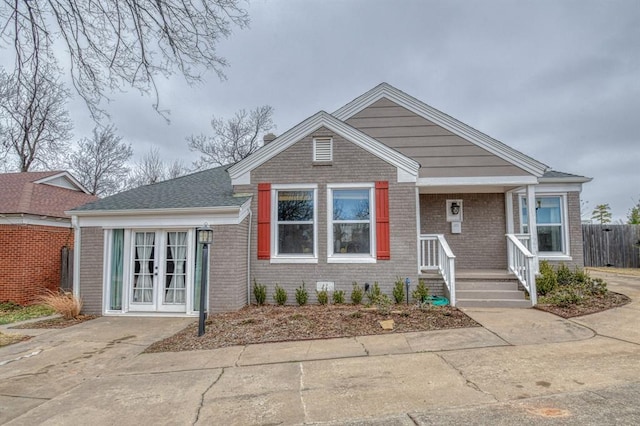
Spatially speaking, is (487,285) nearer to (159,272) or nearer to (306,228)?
(306,228)

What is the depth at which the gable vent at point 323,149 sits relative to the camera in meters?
8.93

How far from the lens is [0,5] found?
4.07m

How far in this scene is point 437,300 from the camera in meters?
8.29

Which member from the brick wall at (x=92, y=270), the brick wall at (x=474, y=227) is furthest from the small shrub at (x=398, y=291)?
the brick wall at (x=92, y=270)

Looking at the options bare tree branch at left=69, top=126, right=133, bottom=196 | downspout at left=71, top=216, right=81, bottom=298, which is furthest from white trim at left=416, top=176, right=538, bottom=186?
bare tree branch at left=69, top=126, right=133, bottom=196

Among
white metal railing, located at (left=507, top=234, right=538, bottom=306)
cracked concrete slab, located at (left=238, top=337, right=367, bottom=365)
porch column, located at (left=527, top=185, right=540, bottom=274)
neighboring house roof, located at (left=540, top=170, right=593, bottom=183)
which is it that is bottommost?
cracked concrete slab, located at (left=238, top=337, right=367, bottom=365)

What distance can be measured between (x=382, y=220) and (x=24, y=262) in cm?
1068

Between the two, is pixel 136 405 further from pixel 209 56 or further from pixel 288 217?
pixel 288 217

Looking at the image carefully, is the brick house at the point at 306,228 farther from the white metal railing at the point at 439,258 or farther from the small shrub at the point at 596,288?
the small shrub at the point at 596,288

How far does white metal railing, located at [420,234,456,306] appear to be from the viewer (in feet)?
26.2

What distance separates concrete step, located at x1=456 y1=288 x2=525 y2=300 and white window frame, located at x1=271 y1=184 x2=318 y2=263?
3481 millimetres

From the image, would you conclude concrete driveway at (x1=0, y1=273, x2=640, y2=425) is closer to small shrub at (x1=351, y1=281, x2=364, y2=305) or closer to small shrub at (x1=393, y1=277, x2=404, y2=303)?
small shrub at (x1=393, y1=277, x2=404, y2=303)

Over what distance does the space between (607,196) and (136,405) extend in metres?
32.4

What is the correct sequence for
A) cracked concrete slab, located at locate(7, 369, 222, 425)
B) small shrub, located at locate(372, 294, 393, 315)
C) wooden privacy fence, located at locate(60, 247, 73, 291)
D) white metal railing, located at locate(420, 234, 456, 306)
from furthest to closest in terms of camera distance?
wooden privacy fence, located at locate(60, 247, 73, 291)
white metal railing, located at locate(420, 234, 456, 306)
small shrub, located at locate(372, 294, 393, 315)
cracked concrete slab, located at locate(7, 369, 222, 425)
